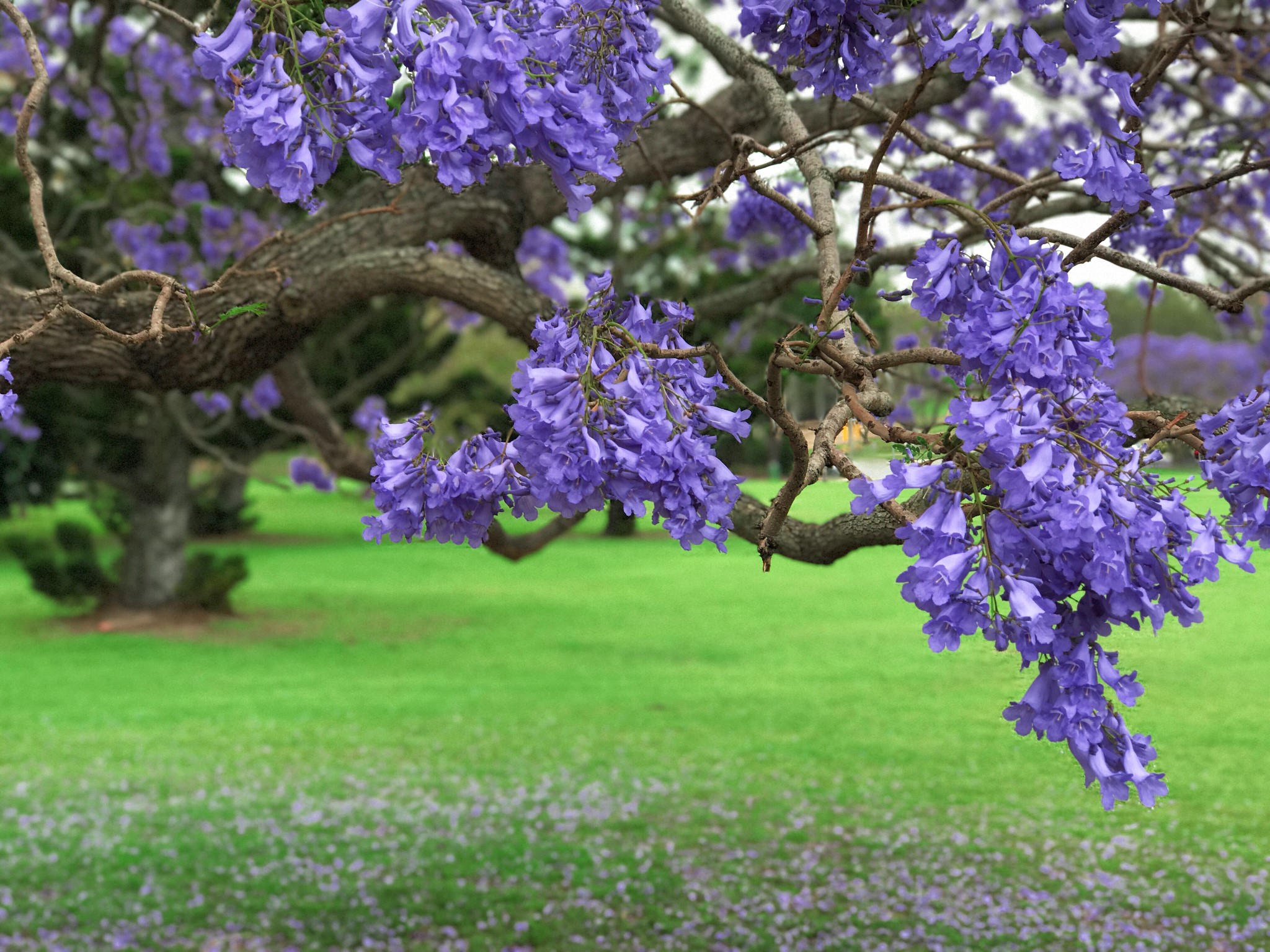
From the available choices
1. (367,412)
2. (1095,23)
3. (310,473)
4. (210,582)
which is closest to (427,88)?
(1095,23)

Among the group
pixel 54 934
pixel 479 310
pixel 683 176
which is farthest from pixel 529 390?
pixel 54 934

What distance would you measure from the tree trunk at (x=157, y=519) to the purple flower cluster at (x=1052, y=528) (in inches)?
547

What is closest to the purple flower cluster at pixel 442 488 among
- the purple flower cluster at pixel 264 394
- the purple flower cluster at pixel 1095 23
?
the purple flower cluster at pixel 1095 23

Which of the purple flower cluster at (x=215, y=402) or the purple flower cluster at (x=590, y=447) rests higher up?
the purple flower cluster at (x=215, y=402)

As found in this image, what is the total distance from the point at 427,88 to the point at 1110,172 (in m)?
1.11

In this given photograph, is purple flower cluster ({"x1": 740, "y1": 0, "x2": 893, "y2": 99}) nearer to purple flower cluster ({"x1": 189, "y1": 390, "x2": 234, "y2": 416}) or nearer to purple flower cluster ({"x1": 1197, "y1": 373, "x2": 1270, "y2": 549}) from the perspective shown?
purple flower cluster ({"x1": 1197, "y1": 373, "x2": 1270, "y2": 549})

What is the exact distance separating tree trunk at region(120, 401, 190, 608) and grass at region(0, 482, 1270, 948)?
115 cm

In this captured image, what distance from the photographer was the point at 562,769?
8820 millimetres

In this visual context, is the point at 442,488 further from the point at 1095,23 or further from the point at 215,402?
the point at 215,402

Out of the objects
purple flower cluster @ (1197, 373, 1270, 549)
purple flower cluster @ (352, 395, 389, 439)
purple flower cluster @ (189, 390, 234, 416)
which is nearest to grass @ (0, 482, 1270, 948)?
purple flower cluster @ (1197, 373, 1270, 549)

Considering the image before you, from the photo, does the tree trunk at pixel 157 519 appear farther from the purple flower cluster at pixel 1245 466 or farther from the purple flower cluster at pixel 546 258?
the purple flower cluster at pixel 1245 466

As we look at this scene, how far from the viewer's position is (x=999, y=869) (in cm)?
676

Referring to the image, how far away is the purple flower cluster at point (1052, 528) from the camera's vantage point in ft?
5.47

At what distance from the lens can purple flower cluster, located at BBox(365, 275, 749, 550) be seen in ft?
6.16
